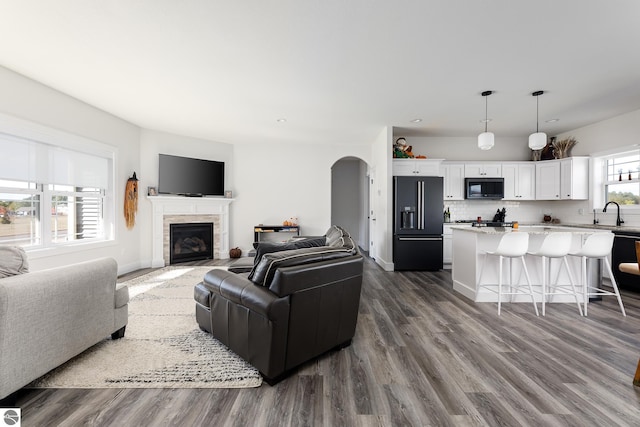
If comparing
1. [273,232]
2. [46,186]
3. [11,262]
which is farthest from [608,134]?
[46,186]

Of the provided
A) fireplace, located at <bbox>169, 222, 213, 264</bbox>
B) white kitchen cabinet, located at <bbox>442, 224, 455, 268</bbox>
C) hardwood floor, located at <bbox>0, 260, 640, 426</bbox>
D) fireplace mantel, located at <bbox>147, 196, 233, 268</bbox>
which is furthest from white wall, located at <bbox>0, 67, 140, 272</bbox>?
white kitchen cabinet, located at <bbox>442, 224, 455, 268</bbox>

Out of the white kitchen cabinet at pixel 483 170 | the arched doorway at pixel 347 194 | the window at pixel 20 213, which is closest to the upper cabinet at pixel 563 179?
the white kitchen cabinet at pixel 483 170

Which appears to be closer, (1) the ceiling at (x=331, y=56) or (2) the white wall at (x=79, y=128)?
(1) the ceiling at (x=331, y=56)

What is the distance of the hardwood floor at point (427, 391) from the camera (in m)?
1.48

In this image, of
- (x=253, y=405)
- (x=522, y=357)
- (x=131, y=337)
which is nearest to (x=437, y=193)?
(x=522, y=357)

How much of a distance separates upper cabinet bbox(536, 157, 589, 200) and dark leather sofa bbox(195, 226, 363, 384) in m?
5.28

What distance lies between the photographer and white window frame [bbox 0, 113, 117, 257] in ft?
10.3

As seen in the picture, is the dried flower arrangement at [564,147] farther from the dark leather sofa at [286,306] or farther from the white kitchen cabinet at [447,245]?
the dark leather sofa at [286,306]

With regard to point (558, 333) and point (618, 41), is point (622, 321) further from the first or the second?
point (618, 41)

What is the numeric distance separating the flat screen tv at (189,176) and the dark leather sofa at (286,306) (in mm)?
3863

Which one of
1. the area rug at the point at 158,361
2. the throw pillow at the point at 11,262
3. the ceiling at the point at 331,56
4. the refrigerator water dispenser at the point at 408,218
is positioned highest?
the ceiling at the point at 331,56

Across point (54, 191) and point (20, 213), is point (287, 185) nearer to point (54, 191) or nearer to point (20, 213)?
point (54, 191)

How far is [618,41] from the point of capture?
7.92 ft

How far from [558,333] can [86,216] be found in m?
6.36
